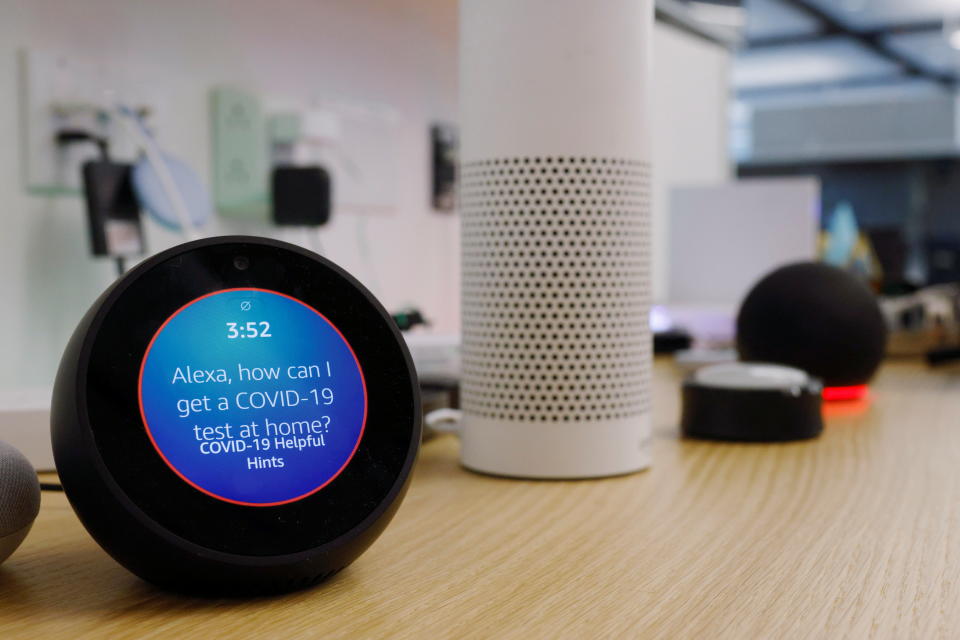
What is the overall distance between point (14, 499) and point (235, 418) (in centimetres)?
10

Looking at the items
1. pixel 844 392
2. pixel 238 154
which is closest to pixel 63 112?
pixel 238 154

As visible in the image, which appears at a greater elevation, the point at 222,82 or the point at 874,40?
the point at 874,40

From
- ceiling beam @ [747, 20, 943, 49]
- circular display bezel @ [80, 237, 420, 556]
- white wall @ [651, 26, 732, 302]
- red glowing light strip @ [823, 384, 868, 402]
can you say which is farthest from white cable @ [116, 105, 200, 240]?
ceiling beam @ [747, 20, 943, 49]

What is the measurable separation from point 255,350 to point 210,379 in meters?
0.02

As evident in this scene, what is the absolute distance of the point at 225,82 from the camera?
0.90 meters

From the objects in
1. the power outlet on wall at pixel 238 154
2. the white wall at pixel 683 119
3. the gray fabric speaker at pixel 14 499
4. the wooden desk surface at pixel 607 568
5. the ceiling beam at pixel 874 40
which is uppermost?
the ceiling beam at pixel 874 40

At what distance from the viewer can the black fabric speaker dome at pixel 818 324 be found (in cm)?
84

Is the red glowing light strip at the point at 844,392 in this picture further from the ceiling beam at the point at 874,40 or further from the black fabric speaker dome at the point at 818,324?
the ceiling beam at the point at 874,40

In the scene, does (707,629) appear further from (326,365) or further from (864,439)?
(864,439)

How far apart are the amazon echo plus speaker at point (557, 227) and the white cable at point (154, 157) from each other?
33 cm

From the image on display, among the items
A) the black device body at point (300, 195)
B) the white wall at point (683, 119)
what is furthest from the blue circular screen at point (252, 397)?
the white wall at point (683, 119)

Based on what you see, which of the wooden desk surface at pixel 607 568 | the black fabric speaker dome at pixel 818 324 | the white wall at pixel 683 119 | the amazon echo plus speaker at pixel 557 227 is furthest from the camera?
the white wall at pixel 683 119

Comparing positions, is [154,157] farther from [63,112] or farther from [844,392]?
[844,392]

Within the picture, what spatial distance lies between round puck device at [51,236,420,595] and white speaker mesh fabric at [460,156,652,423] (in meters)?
0.17
